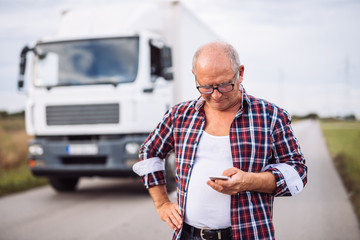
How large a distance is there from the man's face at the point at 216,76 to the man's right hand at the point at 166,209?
1.80 ft

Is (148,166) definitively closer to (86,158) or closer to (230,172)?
(230,172)

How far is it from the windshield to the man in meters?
4.94

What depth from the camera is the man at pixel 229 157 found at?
1896 millimetres

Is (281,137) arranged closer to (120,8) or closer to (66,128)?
(66,128)

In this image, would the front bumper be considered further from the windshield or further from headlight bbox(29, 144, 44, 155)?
the windshield

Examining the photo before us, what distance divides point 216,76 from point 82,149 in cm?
535

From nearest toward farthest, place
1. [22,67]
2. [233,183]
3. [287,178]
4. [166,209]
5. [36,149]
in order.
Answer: [233,183]
[287,178]
[166,209]
[36,149]
[22,67]

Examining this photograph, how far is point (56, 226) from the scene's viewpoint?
5465mm

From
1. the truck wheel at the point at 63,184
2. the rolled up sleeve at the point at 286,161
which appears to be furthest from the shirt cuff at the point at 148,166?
the truck wheel at the point at 63,184

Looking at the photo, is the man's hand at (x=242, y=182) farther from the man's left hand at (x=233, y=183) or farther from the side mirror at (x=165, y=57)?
the side mirror at (x=165, y=57)

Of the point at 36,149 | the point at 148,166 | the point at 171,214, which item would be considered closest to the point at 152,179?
the point at 148,166

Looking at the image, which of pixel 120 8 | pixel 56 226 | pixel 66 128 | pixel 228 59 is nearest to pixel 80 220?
pixel 56 226

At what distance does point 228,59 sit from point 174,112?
0.44m

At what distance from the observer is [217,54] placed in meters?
1.91
